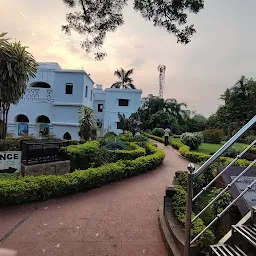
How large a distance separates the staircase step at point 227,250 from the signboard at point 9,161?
5.43 metres

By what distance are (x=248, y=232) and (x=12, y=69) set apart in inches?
591

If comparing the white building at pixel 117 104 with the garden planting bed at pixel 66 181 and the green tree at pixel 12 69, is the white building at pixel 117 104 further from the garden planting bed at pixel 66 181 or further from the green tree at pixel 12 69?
the garden planting bed at pixel 66 181

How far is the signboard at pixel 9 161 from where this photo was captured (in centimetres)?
648

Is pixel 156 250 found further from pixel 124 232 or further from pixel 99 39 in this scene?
pixel 99 39

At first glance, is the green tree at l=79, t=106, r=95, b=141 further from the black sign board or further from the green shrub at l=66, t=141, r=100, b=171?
the black sign board

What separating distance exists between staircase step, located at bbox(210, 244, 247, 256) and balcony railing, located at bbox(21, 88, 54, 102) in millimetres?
22824

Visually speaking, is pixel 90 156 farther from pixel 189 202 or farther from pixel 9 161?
pixel 189 202

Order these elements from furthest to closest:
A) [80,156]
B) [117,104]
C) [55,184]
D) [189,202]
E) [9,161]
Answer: [117,104] → [80,156] → [9,161] → [55,184] → [189,202]

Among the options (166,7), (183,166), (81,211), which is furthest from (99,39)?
(183,166)

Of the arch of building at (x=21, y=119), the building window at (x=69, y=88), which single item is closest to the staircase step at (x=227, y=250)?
the building window at (x=69, y=88)

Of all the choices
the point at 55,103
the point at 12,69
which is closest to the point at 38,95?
the point at 55,103

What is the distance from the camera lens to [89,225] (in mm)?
4395

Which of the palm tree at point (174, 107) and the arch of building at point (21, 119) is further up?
the palm tree at point (174, 107)

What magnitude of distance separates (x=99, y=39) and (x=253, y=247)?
208 inches
